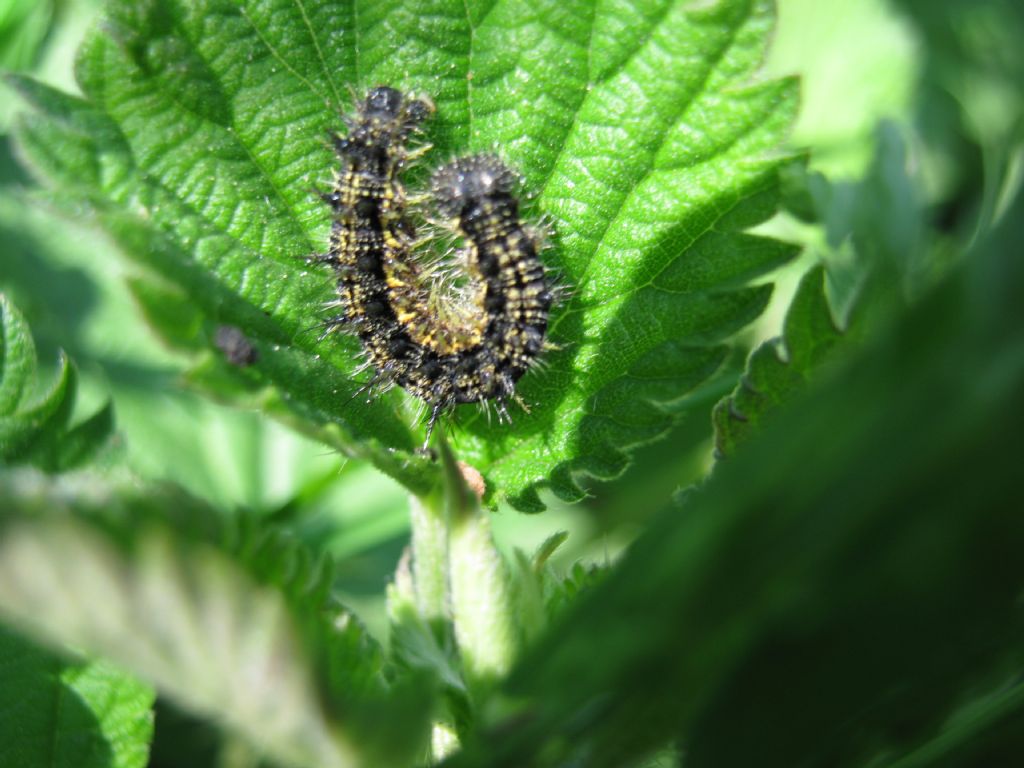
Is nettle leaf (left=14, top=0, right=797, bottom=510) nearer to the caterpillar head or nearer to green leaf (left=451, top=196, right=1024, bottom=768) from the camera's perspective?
the caterpillar head

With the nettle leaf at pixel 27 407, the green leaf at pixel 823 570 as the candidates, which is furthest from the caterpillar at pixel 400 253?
the green leaf at pixel 823 570

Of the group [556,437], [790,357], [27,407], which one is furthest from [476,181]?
[27,407]

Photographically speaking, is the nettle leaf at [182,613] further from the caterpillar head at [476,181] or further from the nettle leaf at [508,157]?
the caterpillar head at [476,181]

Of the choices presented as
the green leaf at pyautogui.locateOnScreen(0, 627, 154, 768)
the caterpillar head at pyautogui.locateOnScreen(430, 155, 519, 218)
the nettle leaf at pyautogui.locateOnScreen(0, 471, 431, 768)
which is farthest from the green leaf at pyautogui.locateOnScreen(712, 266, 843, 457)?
the green leaf at pyautogui.locateOnScreen(0, 627, 154, 768)

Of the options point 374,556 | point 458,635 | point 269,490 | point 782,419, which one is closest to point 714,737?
point 782,419

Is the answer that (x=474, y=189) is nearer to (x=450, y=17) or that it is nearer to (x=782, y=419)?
(x=450, y=17)

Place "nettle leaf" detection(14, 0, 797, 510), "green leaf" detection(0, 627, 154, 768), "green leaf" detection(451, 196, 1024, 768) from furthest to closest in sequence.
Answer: "green leaf" detection(0, 627, 154, 768) < "nettle leaf" detection(14, 0, 797, 510) < "green leaf" detection(451, 196, 1024, 768)

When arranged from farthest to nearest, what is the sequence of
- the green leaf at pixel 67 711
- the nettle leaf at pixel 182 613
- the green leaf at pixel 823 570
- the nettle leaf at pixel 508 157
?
the green leaf at pixel 67 711
the nettle leaf at pixel 508 157
the nettle leaf at pixel 182 613
the green leaf at pixel 823 570
